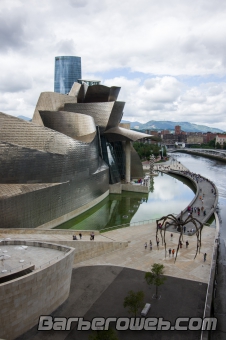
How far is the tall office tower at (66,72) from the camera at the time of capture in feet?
628

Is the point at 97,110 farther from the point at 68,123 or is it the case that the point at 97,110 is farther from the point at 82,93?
the point at 68,123

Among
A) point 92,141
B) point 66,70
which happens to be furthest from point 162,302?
point 66,70

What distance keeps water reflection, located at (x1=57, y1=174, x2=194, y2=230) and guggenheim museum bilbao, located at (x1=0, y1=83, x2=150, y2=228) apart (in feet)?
4.26

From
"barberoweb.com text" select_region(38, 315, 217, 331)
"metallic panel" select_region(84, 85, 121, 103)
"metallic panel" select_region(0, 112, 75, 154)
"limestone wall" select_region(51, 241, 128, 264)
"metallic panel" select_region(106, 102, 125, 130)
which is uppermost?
"metallic panel" select_region(84, 85, 121, 103)

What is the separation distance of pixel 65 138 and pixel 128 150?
2183cm

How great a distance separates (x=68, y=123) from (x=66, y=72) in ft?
550

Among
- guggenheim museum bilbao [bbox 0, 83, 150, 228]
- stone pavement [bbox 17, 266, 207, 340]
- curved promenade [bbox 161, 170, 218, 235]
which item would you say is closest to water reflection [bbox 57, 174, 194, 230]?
guggenheim museum bilbao [bbox 0, 83, 150, 228]

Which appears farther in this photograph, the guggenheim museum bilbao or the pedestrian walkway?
the pedestrian walkway

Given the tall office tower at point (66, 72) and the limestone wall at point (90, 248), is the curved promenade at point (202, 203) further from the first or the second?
the tall office tower at point (66, 72)

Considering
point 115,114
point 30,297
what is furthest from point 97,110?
point 30,297

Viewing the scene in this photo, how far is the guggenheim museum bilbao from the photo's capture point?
25.0 metres

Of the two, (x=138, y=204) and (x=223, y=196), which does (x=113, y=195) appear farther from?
(x=223, y=196)

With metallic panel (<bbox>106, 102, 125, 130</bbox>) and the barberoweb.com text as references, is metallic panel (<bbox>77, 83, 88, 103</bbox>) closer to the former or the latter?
metallic panel (<bbox>106, 102, 125, 130</bbox>)

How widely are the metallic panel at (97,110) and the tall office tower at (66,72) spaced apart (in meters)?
152
